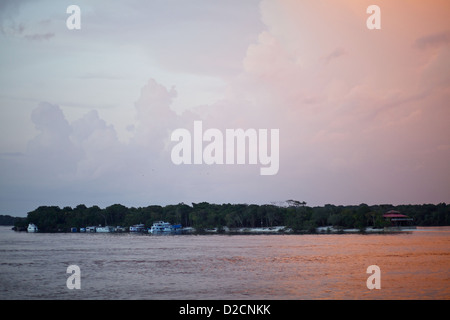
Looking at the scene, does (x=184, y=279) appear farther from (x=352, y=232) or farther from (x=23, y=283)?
(x=352, y=232)

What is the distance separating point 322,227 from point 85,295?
465 ft

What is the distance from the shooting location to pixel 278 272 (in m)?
51.2

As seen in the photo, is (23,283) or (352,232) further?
(352,232)

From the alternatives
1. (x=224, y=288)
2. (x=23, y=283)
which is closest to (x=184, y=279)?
(x=224, y=288)

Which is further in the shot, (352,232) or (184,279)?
(352,232)
